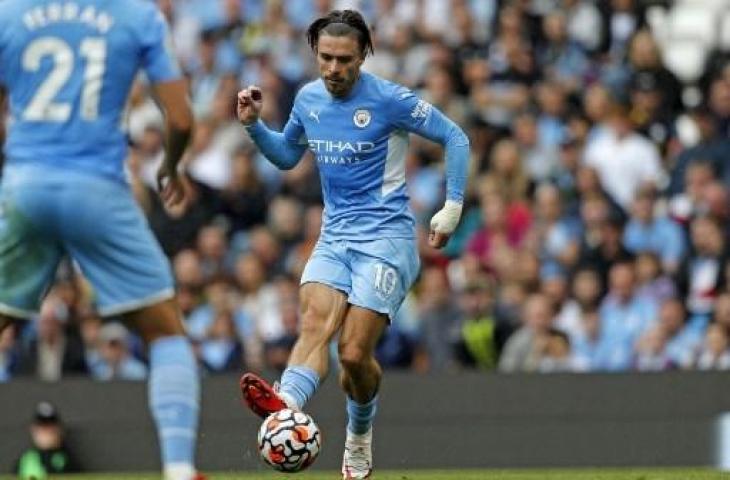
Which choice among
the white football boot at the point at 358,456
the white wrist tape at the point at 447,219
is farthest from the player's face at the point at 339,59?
the white football boot at the point at 358,456

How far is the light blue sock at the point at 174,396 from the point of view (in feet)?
28.9

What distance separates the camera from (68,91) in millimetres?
8875

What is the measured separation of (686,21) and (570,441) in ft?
19.6

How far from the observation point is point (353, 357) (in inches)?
442

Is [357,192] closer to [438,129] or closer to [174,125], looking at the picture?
[438,129]

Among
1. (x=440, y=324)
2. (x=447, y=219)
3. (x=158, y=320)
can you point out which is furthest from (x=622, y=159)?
(x=158, y=320)

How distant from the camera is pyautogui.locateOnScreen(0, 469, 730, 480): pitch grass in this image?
12789mm

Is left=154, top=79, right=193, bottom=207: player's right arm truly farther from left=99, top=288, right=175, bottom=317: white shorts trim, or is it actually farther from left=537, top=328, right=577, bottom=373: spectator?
left=537, top=328, right=577, bottom=373: spectator

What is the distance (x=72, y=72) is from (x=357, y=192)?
3.02 metres

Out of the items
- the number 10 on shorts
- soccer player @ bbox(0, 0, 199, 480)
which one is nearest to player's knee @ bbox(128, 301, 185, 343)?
soccer player @ bbox(0, 0, 199, 480)

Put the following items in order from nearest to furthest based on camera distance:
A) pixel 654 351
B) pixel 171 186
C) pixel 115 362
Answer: pixel 171 186 < pixel 654 351 < pixel 115 362

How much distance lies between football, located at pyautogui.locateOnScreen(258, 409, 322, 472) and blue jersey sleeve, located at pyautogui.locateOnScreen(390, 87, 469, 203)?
1.70 m

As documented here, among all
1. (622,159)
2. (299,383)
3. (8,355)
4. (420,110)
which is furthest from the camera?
(622,159)

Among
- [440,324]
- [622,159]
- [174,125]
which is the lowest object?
[440,324]
